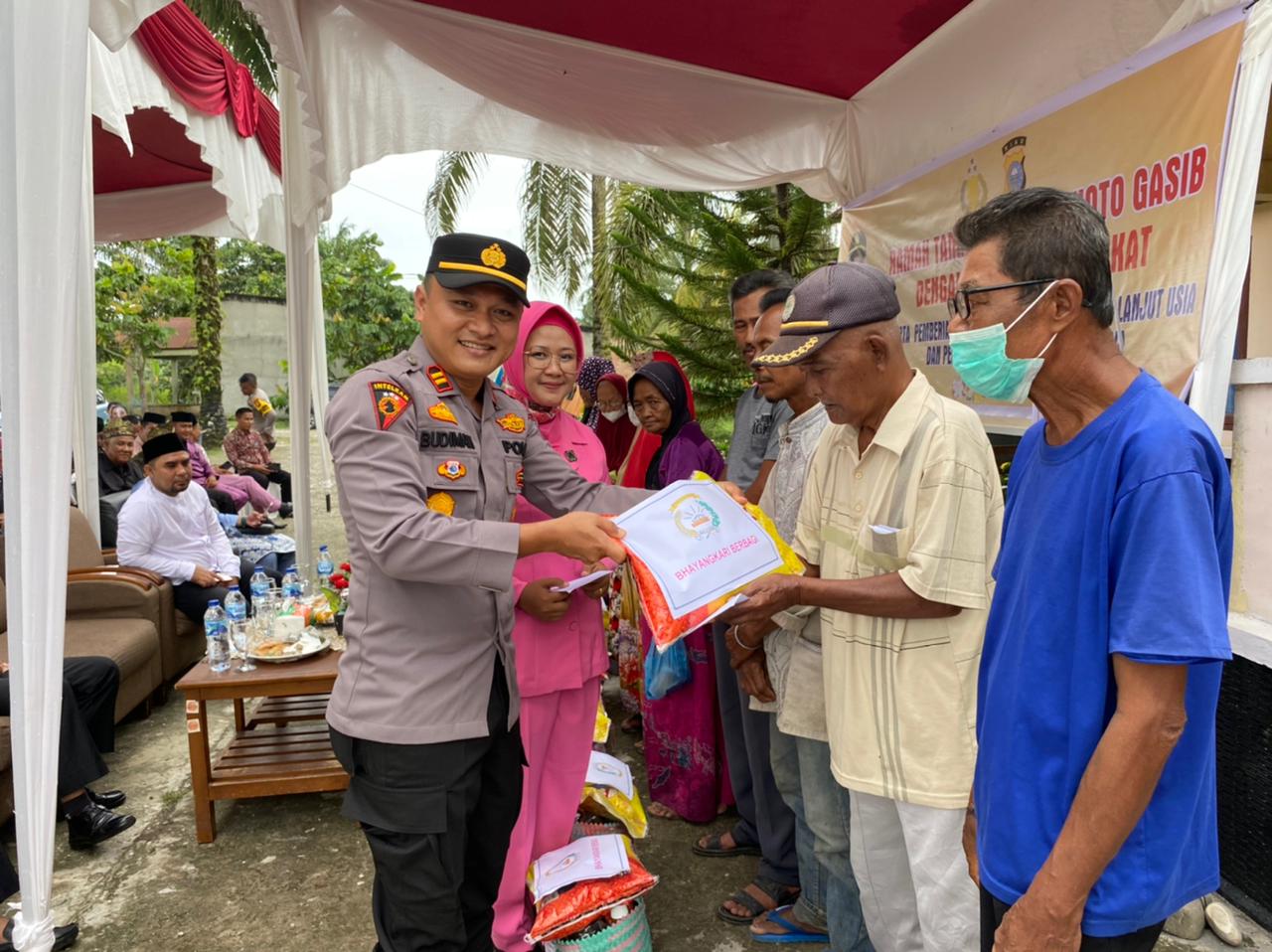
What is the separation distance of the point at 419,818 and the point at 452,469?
788mm

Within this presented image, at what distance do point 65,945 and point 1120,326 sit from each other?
4022 millimetres

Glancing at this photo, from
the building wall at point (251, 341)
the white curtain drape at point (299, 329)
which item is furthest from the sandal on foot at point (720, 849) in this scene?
the building wall at point (251, 341)

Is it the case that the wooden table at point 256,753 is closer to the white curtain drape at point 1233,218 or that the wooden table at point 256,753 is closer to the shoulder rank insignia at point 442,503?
the shoulder rank insignia at point 442,503

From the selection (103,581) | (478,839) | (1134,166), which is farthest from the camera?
(103,581)

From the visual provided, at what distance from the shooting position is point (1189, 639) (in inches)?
41.1

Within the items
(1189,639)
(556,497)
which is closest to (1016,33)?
(556,497)

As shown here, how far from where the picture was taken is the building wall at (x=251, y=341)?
1166 inches

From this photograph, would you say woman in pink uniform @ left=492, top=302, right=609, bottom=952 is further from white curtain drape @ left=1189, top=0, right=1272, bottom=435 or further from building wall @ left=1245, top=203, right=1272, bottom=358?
building wall @ left=1245, top=203, right=1272, bottom=358

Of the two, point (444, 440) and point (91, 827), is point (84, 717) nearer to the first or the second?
point (91, 827)

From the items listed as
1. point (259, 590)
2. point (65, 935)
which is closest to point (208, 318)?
point (259, 590)

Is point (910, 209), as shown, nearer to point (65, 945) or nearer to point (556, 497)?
point (556, 497)

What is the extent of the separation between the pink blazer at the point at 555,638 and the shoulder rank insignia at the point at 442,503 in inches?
22.5

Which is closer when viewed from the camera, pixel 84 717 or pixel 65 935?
pixel 65 935

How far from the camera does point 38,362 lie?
1.88 meters
